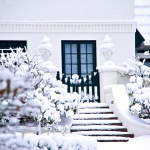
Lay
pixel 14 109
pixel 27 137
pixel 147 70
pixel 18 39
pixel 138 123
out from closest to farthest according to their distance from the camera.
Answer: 1. pixel 14 109
2. pixel 27 137
3. pixel 138 123
4. pixel 147 70
5. pixel 18 39

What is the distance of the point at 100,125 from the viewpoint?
42.8 feet

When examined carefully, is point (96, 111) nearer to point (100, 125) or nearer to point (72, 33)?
point (100, 125)

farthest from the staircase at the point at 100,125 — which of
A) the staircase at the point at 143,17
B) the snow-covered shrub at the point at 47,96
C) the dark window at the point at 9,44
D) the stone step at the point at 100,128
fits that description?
the staircase at the point at 143,17

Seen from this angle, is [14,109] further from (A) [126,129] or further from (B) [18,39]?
(B) [18,39]

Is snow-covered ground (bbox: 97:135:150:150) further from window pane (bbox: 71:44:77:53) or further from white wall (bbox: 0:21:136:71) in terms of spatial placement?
window pane (bbox: 71:44:77:53)

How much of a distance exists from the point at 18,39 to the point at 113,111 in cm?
631

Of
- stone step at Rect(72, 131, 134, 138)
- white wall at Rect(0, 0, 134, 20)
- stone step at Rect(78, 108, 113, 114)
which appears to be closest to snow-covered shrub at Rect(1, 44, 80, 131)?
stone step at Rect(72, 131, 134, 138)

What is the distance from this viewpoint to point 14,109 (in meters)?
2.81

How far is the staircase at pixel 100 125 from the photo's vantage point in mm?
12320

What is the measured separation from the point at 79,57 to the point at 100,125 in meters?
6.13

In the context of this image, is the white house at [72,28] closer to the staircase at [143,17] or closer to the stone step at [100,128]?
the staircase at [143,17]

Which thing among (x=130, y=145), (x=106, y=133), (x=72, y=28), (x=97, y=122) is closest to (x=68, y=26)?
(x=72, y=28)

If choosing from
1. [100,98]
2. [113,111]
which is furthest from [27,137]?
[100,98]

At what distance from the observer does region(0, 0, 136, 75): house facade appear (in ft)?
59.7
